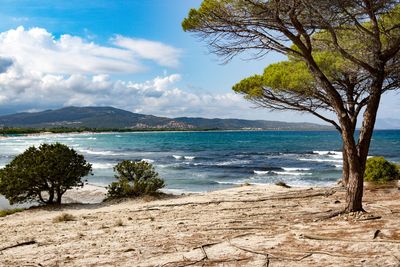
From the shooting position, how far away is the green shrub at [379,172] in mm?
17422

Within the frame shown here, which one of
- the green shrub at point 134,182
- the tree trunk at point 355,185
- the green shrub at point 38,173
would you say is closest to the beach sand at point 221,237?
the tree trunk at point 355,185

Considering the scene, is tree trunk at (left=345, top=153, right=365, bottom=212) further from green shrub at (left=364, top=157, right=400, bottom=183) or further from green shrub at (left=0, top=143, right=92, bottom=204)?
green shrub at (left=0, top=143, right=92, bottom=204)

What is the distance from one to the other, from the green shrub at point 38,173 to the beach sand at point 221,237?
4.62 m

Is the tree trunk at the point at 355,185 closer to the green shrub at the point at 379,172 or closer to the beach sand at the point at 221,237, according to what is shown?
the beach sand at the point at 221,237

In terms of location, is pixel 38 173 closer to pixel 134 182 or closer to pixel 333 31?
pixel 134 182

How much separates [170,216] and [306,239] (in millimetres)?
5228

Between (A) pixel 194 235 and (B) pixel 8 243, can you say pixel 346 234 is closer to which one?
(A) pixel 194 235

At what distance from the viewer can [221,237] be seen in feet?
25.2

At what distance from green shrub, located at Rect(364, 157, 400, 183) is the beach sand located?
463 cm

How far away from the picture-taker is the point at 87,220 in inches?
465

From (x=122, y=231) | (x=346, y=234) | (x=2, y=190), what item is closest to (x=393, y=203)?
(x=346, y=234)

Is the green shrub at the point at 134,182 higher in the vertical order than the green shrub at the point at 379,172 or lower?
lower

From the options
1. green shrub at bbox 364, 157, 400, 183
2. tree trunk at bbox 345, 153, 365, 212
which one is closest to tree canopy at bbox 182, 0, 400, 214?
tree trunk at bbox 345, 153, 365, 212

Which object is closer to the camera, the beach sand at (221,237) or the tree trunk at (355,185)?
the beach sand at (221,237)
